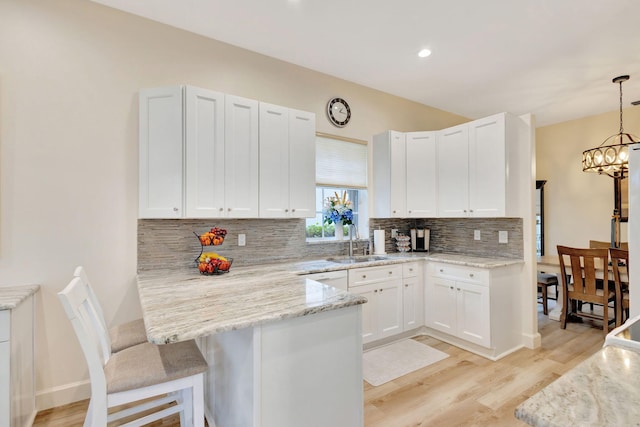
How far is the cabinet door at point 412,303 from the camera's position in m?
3.47

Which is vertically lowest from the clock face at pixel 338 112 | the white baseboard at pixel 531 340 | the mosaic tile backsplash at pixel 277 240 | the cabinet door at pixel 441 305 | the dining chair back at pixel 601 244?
the white baseboard at pixel 531 340

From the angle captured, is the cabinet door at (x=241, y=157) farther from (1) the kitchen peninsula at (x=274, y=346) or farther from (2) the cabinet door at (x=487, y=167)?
(2) the cabinet door at (x=487, y=167)

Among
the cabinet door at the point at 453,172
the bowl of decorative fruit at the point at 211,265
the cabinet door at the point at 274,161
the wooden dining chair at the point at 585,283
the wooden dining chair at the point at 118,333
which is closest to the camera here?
the wooden dining chair at the point at 118,333

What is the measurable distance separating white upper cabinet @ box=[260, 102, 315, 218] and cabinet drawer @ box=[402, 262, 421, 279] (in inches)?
48.6

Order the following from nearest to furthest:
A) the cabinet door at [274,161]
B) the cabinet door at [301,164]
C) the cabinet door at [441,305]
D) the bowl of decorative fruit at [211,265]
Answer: the bowl of decorative fruit at [211,265] < the cabinet door at [274,161] < the cabinet door at [301,164] < the cabinet door at [441,305]

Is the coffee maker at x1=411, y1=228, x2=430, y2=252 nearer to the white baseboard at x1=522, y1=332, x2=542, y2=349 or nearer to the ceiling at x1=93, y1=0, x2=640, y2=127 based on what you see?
the white baseboard at x1=522, y1=332, x2=542, y2=349

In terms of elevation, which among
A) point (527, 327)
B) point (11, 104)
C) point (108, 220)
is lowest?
point (527, 327)

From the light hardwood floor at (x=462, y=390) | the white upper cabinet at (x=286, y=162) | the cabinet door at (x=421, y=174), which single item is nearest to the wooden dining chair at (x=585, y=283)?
the light hardwood floor at (x=462, y=390)

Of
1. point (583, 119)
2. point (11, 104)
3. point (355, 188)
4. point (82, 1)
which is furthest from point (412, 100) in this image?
point (11, 104)

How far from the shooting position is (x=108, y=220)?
2471mm

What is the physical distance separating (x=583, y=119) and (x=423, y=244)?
3.50m

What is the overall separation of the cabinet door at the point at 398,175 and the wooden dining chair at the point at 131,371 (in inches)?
111

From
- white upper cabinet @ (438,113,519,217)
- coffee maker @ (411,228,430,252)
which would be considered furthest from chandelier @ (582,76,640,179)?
coffee maker @ (411,228,430,252)

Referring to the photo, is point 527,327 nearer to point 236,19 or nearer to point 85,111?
point 236,19
